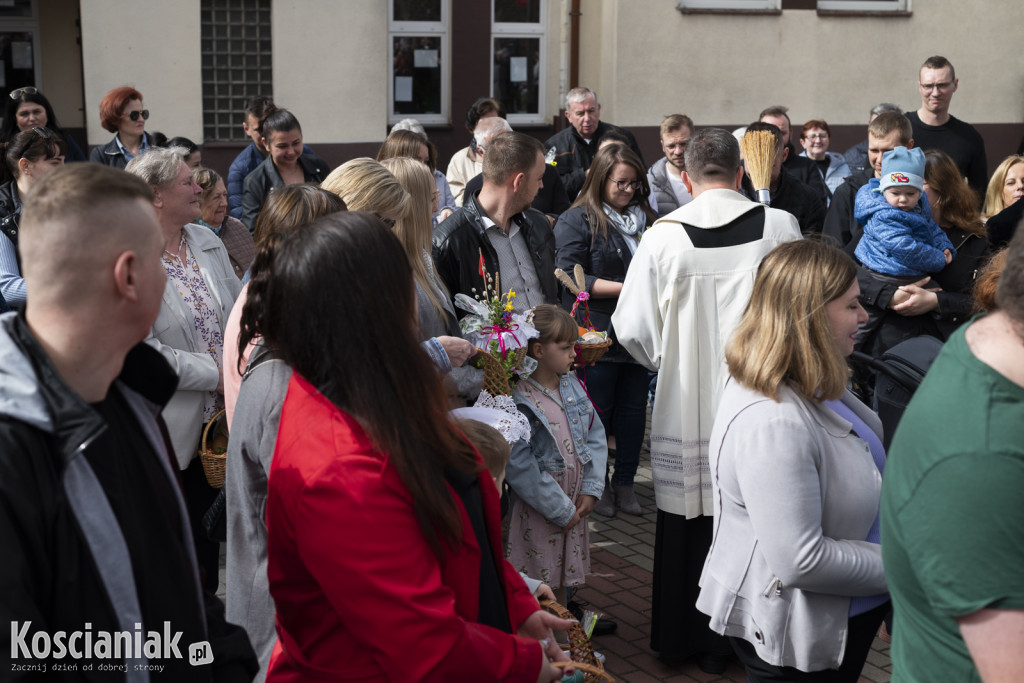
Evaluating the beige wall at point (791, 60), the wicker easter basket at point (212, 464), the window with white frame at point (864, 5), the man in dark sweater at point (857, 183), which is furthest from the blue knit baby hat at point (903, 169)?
the window with white frame at point (864, 5)

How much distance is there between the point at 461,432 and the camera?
7.18 feet

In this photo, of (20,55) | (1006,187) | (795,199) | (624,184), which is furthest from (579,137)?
(20,55)

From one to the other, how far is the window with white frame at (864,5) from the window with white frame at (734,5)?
699mm

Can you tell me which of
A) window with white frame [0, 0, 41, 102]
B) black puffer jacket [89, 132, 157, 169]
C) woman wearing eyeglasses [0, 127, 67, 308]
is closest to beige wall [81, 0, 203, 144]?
window with white frame [0, 0, 41, 102]

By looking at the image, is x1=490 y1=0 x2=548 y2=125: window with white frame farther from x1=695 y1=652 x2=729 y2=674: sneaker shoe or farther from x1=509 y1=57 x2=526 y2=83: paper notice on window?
x1=695 y1=652 x2=729 y2=674: sneaker shoe

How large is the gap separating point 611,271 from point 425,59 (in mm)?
8022

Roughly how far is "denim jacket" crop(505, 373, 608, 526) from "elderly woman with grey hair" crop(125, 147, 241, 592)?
1262mm

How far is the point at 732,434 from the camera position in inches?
114

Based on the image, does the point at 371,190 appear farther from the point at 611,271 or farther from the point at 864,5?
the point at 864,5

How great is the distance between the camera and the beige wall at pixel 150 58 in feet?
36.1

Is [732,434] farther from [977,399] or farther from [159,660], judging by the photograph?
[159,660]

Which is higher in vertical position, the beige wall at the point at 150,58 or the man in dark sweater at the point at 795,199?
the beige wall at the point at 150,58

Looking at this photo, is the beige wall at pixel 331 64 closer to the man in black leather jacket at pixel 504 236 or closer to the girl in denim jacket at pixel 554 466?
the man in black leather jacket at pixel 504 236

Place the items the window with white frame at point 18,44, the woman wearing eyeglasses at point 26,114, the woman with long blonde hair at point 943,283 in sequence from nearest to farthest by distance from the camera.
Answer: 1. the woman with long blonde hair at point 943,283
2. the woman wearing eyeglasses at point 26,114
3. the window with white frame at point 18,44
